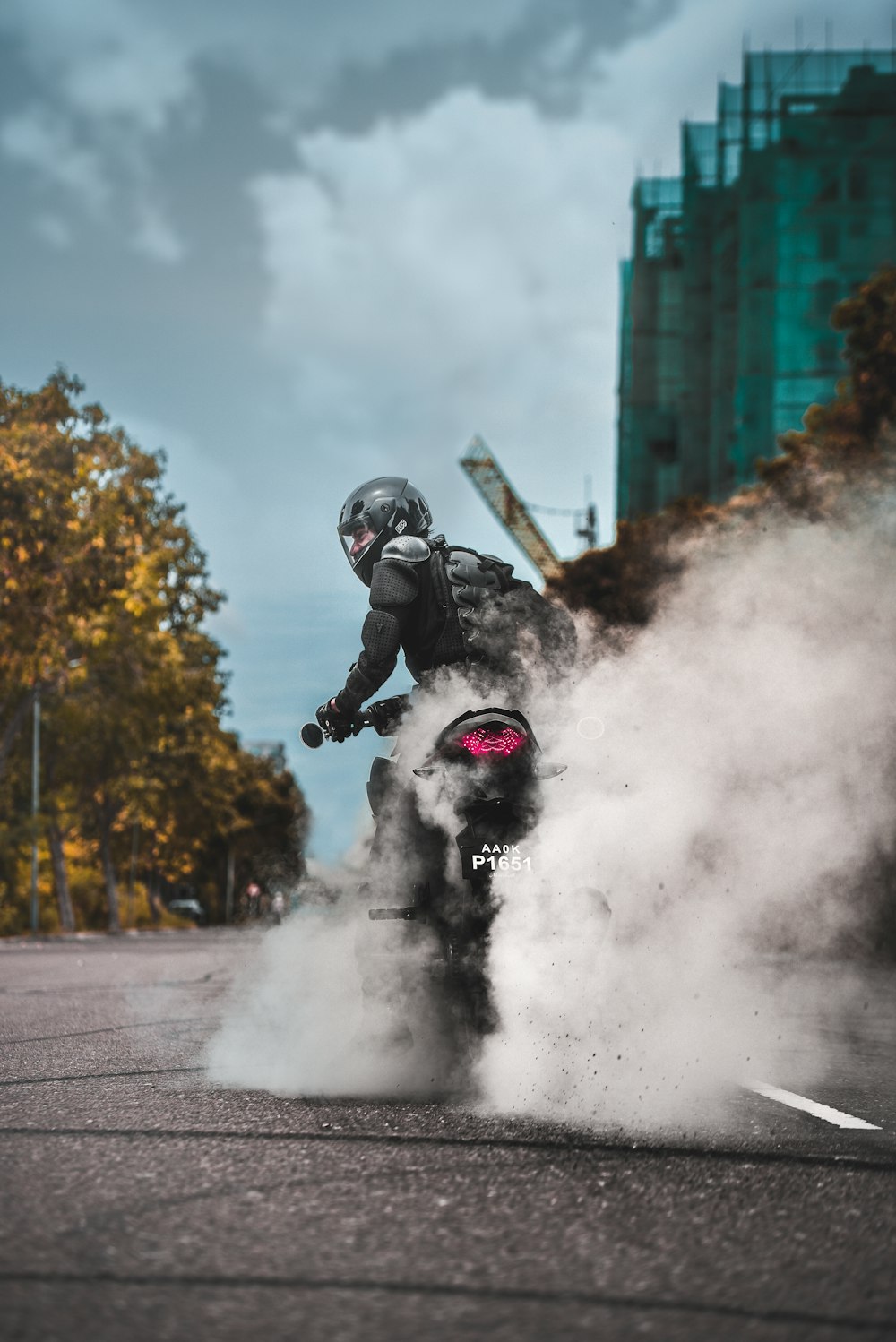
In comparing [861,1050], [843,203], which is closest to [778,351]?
[843,203]

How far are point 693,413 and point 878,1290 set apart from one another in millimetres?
48253

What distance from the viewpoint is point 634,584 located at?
94.4 ft

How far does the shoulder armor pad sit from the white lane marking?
2169mm

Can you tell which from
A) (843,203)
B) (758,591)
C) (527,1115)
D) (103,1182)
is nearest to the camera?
(103,1182)

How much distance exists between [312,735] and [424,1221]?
2.81 m

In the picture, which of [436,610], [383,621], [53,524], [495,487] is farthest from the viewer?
[495,487]

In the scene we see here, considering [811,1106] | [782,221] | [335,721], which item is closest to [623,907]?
[811,1106]

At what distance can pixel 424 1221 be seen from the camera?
362 centimetres

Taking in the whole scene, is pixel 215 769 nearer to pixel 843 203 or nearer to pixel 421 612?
pixel 843 203

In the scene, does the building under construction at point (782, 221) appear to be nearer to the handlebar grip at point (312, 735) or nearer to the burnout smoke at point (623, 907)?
the burnout smoke at point (623, 907)

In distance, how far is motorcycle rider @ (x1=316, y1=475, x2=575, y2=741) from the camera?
6004mm

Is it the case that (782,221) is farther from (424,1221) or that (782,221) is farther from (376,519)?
(424,1221)

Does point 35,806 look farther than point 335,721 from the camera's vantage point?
Yes

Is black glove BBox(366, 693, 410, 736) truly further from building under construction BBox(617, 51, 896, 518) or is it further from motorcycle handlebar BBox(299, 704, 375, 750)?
building under construction BBox(617, 51, 896, 518)
